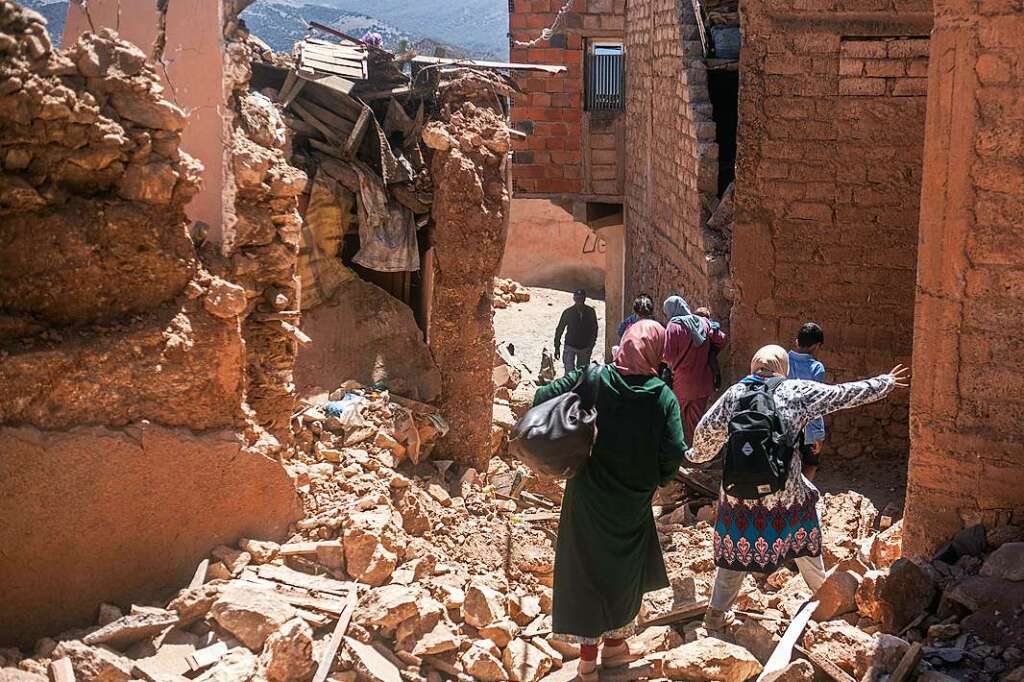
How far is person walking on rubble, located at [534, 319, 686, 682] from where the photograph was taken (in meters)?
4.54

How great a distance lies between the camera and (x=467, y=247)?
861 centimetres

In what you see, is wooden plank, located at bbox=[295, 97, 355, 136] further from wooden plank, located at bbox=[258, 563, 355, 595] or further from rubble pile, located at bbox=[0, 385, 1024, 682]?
wooden plank, located at bbox=[258, 563, 355, 595]

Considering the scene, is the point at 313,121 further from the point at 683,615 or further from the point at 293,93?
the point at 683,615

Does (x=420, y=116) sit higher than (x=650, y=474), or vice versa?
(x=420, y=116)

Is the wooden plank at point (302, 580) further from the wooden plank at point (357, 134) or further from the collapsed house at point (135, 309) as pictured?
the wooden plank at point (357, 134)

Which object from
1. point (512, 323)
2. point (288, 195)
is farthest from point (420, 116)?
point (512, 323)

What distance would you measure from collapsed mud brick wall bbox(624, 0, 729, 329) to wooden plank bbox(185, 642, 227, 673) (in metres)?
4.89

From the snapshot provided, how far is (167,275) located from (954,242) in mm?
3275

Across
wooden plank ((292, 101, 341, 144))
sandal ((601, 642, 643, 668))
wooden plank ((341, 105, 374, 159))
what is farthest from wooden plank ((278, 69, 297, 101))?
sandal ((601, 642, 643, 668))

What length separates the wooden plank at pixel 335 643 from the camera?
14.7ft

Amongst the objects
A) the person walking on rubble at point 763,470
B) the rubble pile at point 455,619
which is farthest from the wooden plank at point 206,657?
the person walking on rubble at point 763,470

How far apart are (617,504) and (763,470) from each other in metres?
0.59

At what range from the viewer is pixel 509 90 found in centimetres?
898

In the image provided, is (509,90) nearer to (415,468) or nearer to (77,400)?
(415,468)
